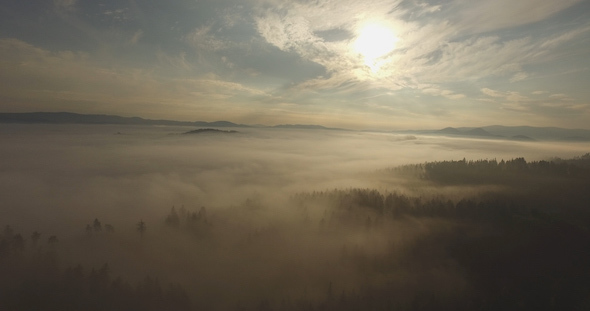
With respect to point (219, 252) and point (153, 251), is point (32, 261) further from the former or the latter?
point (219, 252)

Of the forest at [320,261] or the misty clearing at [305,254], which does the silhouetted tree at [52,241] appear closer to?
the forest at [320,261]

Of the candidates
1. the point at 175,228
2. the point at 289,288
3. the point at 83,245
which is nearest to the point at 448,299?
the point at 289,288

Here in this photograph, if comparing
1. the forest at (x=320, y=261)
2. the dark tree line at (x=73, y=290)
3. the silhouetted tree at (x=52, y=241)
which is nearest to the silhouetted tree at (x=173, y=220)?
the forest at (x=320, y=261)

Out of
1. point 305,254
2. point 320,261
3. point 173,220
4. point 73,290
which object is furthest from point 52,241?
point 320,261

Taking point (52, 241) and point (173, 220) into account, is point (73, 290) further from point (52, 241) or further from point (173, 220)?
point (173, 220)

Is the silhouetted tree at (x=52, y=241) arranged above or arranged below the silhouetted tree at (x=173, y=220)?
below

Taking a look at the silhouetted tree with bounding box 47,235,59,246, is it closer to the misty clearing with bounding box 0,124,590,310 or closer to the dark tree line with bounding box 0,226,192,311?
the misty clearing with bounding box 0,124,590,310

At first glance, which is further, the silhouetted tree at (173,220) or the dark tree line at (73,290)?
the silhouetted tree at (173,220)

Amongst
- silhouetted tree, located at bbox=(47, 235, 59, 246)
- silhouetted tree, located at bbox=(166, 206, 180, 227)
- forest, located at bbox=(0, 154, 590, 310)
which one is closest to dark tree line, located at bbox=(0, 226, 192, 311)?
forest, located at bbox=(0, 154, 590, 310)
